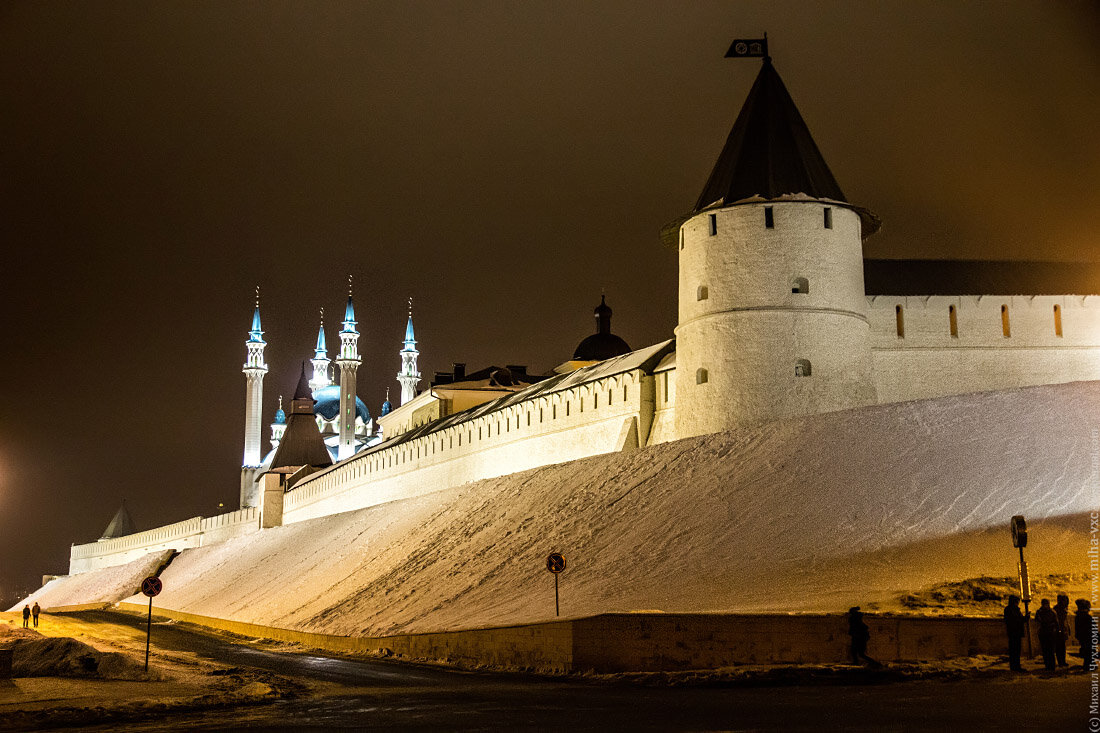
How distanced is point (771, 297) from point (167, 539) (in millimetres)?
58609

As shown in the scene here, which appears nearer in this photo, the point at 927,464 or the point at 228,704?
the point at 228,704

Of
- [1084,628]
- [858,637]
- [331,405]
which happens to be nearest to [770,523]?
[858,637]

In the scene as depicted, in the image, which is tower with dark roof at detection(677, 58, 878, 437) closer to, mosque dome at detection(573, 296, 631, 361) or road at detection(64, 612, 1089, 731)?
road at detection(64, 612, 1089, 731)

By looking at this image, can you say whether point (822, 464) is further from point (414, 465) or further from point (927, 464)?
point (414, 465)

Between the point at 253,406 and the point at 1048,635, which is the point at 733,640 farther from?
the point at 253,406

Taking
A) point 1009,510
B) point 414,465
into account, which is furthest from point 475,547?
point 414,465

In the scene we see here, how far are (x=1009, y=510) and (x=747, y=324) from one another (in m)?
9.77

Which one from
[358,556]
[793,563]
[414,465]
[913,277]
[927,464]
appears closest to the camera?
[793,563]

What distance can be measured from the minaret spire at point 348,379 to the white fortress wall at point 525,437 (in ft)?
110

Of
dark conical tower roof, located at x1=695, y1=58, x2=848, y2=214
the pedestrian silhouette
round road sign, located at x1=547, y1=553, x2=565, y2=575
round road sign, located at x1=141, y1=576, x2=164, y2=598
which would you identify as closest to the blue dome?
dark conical tower roof, located at x1=695, y1=58, x2=848, y2=214

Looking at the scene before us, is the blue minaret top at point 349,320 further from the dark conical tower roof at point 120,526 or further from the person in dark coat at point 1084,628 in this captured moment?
the person in dark coat at point 1084,628

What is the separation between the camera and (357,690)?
14242 mm

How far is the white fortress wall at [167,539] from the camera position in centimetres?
6619

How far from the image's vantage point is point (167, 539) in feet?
259
